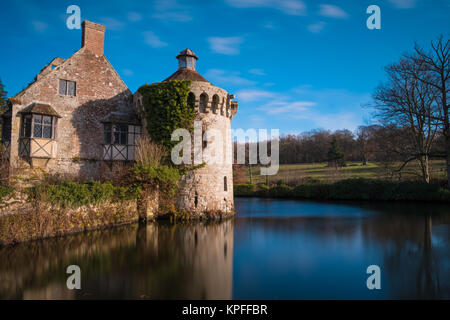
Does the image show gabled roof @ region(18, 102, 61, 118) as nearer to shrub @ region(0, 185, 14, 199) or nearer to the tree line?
shrub @ region(0, 185, 14, 199)

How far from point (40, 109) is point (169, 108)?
5772 mm

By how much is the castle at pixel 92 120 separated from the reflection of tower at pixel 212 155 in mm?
47

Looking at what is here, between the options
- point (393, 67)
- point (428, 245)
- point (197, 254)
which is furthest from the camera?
point (393, 67)

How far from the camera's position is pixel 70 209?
10.8m

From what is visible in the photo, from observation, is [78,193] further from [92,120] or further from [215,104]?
[215,104]

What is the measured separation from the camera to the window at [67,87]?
47.4 feet

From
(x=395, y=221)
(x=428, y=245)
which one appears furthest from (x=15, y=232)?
(x=395, y=221)

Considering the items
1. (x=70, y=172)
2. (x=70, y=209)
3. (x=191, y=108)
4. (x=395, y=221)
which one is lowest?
(x=395, y=221)

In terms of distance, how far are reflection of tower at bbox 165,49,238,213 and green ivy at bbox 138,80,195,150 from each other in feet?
1.10

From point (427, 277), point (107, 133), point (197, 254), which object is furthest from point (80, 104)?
point (427, 277)

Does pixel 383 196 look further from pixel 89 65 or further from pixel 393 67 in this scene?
pixel 89 65

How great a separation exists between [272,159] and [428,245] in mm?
35908

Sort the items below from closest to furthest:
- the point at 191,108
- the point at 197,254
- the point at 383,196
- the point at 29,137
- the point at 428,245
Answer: the point at 197,254 → the point at 428,245 → the point at 29,137 → the point at 191,108 → the point at 383,196

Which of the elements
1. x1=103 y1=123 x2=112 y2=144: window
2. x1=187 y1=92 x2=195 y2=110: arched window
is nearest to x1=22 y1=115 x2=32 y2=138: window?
x1=103 y1=123 x2=112 y2=144: window
